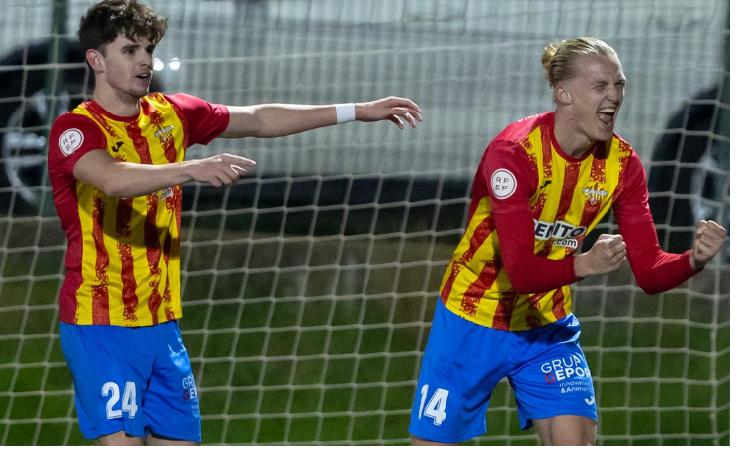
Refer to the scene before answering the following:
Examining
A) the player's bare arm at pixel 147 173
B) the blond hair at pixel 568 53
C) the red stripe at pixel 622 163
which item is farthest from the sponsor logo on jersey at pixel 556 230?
the player's bare arm at pixel 147 173

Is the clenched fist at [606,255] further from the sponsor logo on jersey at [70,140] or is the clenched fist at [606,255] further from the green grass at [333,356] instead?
the green grass at [333,356]

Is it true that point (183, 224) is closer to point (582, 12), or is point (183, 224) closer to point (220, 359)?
point (220, 359)

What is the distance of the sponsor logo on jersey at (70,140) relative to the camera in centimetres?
347

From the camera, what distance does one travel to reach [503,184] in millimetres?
3453

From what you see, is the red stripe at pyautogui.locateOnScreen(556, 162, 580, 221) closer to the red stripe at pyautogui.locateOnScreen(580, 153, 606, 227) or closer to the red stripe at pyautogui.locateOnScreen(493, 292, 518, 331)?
the red stripe at pyautogui.locateOnScreen(580, 153, 606, 227)

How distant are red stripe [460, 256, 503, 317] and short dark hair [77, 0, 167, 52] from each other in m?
1.27

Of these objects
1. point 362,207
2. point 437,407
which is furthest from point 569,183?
point 362,207

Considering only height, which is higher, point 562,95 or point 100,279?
point 562,95

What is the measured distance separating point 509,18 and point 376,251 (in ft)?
5.98

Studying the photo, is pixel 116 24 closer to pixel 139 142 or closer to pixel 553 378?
pixel 139 142

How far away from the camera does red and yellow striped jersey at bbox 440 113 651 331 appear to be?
11.3 ft

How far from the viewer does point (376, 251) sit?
302 inches

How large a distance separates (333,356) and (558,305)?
2.31 m
